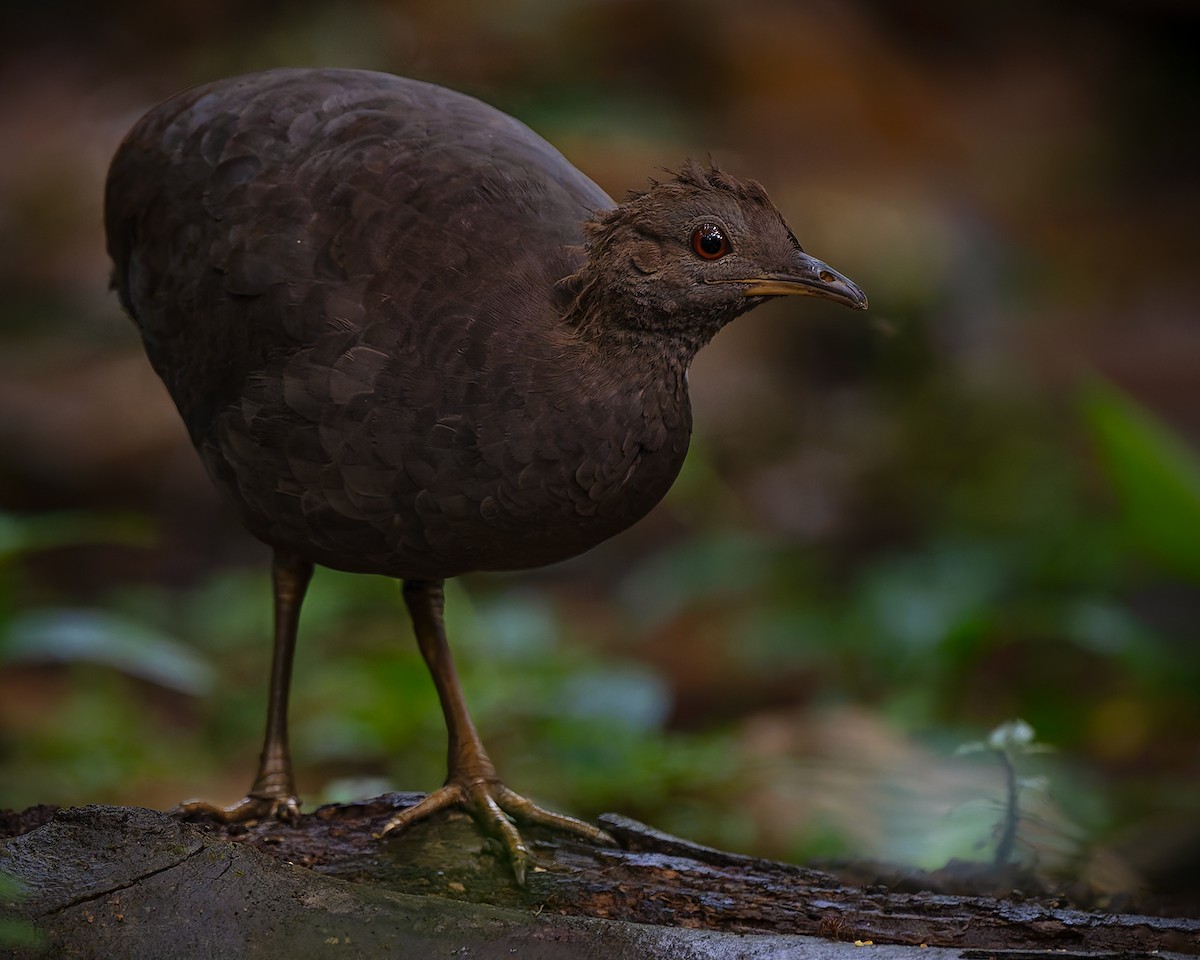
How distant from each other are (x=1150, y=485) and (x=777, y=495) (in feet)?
14.2

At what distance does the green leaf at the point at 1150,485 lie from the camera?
580 cm

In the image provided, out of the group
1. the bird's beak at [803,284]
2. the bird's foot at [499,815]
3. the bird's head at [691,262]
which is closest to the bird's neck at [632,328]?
the bird's head at [691,262]

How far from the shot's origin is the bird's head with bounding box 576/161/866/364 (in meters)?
3.49

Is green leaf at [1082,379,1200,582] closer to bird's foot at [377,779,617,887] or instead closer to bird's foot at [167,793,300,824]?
bird's foot at [377,779,617,887]

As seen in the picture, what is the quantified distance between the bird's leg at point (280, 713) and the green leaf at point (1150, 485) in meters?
3.39

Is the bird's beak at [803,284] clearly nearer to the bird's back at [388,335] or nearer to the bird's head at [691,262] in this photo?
the bird's head at [691,262]

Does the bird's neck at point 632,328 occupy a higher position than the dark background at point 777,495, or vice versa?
the dark background at point 777,495

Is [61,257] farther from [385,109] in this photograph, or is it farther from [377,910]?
[377,910]

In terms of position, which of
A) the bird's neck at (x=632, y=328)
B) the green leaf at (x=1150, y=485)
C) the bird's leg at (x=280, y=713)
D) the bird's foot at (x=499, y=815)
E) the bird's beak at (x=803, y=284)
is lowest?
the bird's foot at (x=499, y=815)

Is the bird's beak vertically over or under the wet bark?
over

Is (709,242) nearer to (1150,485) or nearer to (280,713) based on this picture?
(280,713)

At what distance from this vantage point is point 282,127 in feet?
13.1

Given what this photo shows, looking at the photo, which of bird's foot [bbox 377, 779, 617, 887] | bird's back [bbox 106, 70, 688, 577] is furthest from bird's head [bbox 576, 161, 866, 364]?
bird's foot [bbox 377, 779, 617, 887]

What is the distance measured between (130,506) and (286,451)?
6.49 m
